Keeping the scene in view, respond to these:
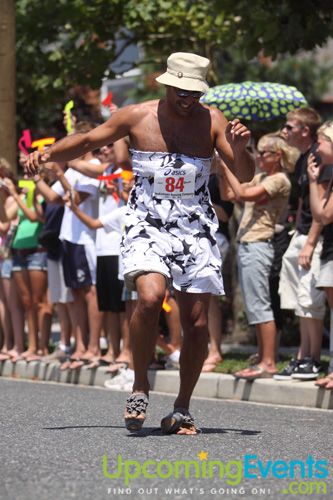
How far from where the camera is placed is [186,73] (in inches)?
305

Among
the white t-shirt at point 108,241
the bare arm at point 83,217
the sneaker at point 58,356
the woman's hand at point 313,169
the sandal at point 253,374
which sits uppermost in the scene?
the woman's hand at point 313,169

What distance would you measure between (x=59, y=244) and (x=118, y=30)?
5773 millimetres

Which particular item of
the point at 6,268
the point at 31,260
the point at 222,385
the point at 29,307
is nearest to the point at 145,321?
the point at 222,385

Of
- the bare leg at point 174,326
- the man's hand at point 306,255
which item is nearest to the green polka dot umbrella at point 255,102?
the bare leg at point 174,326

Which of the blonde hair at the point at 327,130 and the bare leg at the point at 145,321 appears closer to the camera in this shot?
the bare leg at the point at 145,321

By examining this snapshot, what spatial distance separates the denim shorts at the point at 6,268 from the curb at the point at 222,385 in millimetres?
1288

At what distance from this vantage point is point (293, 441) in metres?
7.55

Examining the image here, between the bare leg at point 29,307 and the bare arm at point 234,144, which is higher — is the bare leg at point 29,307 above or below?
below

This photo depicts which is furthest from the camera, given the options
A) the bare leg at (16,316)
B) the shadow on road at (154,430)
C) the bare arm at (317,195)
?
the bare leg at (16,316)

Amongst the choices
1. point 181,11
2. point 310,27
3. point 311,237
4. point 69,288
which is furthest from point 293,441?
point 181,11

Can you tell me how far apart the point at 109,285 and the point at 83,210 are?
3.02 ft

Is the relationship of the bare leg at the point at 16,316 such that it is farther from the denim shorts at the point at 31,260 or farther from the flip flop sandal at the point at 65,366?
the flip flop sandal at the point at 65,366

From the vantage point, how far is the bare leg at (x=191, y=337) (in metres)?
7.83

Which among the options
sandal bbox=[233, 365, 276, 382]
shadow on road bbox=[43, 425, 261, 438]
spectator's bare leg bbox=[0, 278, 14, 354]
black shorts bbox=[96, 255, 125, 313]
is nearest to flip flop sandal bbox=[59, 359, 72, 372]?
black shorts bbox=[96, 255, 125, 313]
